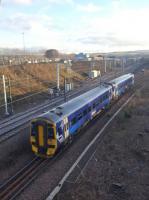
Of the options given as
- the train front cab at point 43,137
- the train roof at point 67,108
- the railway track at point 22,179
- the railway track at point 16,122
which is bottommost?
the railway track at point 22,179

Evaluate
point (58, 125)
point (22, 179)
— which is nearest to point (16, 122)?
point (58, 125)

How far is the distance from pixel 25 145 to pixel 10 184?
6.60m

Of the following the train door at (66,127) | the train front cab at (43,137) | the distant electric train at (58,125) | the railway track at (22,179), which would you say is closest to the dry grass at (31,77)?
the distant electric train at (58,125)

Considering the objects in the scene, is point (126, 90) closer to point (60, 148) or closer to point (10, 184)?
point (60, 148)

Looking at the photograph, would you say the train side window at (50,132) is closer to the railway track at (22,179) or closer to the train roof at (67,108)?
the train roof at (67,108)

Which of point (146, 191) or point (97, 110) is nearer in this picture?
point (146, 191)

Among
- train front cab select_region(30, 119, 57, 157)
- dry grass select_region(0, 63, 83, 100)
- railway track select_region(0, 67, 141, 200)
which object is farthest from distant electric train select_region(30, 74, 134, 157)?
dry grass select_region(0, 63, 83, 100)

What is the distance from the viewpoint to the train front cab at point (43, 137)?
1912 centimetres

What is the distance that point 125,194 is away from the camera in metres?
15.5

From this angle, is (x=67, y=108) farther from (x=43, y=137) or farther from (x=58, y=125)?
(x=43, y=137)

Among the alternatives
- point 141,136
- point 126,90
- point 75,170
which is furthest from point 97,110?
point 126,90

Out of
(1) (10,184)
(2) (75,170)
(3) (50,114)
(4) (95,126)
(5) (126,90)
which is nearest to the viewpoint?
(1) (10,184)

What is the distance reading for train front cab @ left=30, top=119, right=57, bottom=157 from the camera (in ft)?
62.7

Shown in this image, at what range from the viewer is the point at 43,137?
1939 centimetres
